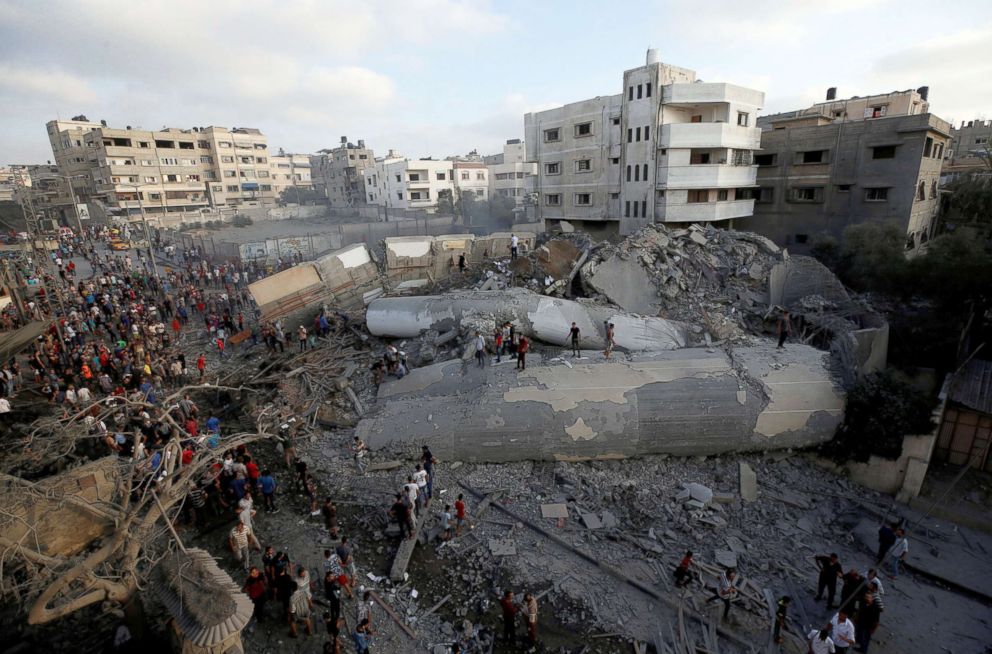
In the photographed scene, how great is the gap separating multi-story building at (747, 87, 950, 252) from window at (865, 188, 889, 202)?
5 cm

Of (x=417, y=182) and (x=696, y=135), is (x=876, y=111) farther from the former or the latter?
(x=417, y=182)

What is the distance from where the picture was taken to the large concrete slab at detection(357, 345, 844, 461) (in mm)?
12055

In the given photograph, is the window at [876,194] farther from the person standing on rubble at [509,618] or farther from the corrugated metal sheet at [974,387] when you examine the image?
the person standing on rubble at [509,618]

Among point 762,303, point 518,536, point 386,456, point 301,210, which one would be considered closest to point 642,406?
point 518,536

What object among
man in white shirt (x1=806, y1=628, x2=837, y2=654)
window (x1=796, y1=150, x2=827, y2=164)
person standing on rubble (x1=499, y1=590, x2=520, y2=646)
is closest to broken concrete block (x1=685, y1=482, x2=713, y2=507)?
man in white shirt (x1=806, y1=628, x2=837, y2=654)

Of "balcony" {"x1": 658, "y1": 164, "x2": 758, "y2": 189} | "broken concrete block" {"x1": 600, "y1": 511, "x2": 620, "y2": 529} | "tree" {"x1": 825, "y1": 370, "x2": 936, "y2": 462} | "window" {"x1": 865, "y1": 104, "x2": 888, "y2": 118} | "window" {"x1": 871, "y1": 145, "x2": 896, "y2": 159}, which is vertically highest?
"window" {"x1": 865, "y1": 104, "x2": 888, "y2": 118}

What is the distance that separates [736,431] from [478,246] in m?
14.4

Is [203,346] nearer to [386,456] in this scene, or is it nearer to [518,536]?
[386,456]

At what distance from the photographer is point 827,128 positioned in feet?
93.7

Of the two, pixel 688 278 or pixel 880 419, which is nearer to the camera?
pixel 880 419

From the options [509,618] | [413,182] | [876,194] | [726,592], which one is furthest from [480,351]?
[413,182]

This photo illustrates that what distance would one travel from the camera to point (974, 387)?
1356cm

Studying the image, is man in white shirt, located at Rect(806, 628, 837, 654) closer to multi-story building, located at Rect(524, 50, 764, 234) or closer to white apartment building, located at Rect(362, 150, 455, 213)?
multi-story building, located at Rect(524, 50, 764, 234)

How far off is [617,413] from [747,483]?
343 cm
